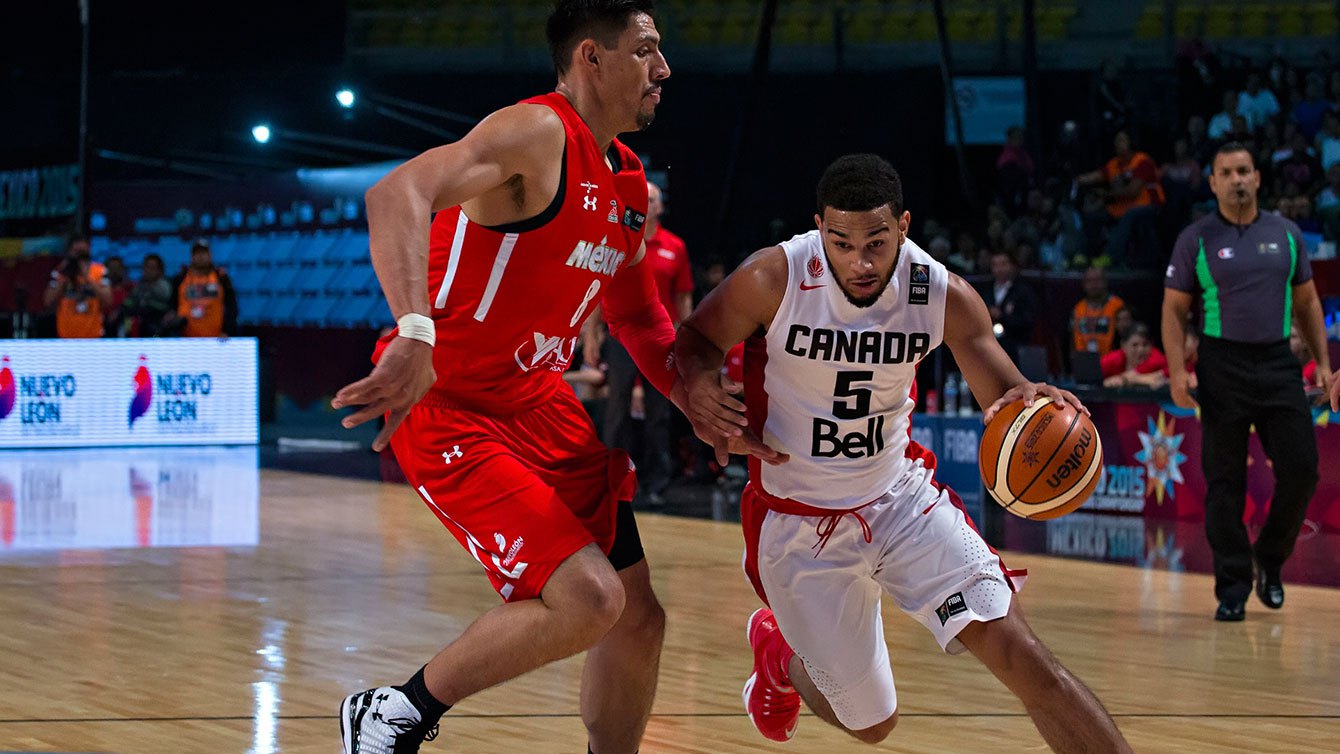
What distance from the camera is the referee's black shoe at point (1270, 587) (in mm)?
7543

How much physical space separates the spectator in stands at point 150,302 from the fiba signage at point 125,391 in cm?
91

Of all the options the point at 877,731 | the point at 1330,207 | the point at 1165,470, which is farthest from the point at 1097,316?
the point at 877,731

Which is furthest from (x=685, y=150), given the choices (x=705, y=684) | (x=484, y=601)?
(x=705, y=684)

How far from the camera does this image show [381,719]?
3.84 metres

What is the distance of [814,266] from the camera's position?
170 inches

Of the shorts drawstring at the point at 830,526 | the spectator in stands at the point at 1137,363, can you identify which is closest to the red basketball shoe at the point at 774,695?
the shorts drawstring at the point at 830,526

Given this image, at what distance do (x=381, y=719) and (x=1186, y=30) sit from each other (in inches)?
730

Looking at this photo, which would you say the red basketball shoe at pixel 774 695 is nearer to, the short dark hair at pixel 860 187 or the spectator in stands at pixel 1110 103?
the short dark hair at pixel 860 187

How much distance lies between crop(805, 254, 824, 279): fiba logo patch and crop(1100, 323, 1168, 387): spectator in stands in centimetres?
752

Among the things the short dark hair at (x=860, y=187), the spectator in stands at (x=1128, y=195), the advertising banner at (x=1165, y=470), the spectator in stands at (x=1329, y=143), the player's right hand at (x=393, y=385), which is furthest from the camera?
the spectator in stands at (x=1329, y=143)

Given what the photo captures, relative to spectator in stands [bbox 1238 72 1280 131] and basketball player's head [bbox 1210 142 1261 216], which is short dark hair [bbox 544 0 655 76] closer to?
basketball player's head [bbox 1210 142 1261 216]

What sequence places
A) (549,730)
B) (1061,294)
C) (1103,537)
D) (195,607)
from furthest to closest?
(1061,294) → (1103,537) → (195,607) → (549,730)

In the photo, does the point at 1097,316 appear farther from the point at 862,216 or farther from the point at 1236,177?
the point at 862,216

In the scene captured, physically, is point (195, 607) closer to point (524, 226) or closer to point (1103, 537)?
point (524, 226)
